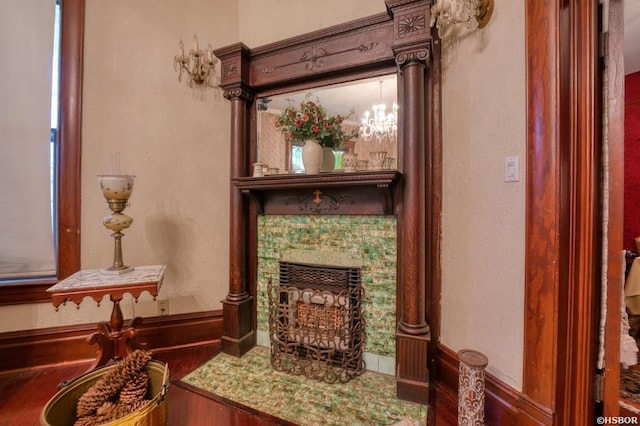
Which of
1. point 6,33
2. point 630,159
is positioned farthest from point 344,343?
point 630,159

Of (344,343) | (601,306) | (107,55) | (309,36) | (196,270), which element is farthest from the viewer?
(196,270)

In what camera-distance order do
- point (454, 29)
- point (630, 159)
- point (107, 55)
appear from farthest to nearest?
point (630, 159), point (107, 55), point (454, 29)

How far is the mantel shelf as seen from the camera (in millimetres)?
1594

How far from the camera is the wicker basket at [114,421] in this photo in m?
1.02

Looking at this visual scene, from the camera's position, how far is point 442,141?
1682 mm

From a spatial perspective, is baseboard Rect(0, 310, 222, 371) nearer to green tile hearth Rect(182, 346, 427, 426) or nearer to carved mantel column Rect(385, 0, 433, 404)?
green tile hearth Rect(182, 346, 427, 426)

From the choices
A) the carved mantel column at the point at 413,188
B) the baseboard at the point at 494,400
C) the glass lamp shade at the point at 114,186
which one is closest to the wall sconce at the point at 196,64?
the glass lamp shade at the point at 114,186

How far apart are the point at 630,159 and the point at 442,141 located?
11.1ft

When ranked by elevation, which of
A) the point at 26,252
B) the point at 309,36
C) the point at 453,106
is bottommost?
the point at 26,252

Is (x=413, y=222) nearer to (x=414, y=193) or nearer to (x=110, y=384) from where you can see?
(x=414, y=193)

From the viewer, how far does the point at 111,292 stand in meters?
1.44

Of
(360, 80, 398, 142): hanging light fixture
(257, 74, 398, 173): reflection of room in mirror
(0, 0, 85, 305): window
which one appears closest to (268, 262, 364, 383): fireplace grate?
(257, 74, 398, 173): reflection of room in mirror

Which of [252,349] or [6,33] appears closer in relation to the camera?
[6,33]

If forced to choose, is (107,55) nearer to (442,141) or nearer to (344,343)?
(442,141)
